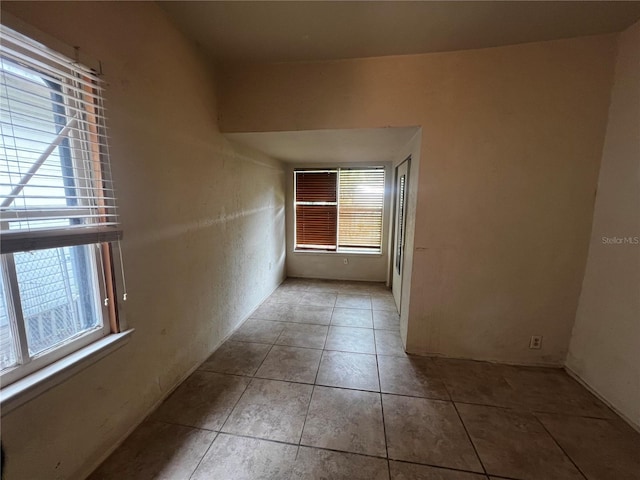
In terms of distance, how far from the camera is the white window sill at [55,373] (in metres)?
0.94

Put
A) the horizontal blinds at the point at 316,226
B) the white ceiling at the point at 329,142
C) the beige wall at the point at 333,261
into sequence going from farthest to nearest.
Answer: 1. the horizontal blinds at the point at 316,226
2. the beige wall at the point at 333,261
3. the white ceiling at the point at 329,142

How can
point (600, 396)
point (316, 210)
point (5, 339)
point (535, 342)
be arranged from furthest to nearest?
point (316, 210)
point (535, 342)
point (600, 396)
point (5, 339)

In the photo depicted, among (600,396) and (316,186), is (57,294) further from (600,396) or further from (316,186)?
(316,186)

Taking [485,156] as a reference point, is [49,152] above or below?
below

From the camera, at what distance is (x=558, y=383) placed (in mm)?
1971

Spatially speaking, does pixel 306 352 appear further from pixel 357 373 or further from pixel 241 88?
pixel 241 88

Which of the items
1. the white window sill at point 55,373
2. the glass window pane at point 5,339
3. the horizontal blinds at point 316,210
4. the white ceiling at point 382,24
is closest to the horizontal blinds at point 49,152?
the glass window pane at point 5,339

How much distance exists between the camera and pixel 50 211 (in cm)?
108

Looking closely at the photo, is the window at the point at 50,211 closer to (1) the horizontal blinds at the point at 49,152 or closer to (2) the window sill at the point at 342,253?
(1) the horizontal blinds at the point at 49,152

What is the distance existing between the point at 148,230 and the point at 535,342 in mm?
3173

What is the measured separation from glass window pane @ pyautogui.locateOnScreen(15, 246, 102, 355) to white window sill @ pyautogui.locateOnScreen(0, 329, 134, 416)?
0.30 ft

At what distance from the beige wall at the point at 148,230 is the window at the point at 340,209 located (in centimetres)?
204

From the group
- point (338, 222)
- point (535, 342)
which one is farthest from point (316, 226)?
point (535, 342)

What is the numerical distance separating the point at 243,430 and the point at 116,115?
1.96 metres
